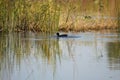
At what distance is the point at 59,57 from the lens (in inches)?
383

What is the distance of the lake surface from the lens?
7.78m

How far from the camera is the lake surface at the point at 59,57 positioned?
Result: 7781mm

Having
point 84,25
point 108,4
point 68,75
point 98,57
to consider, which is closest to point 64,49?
point 98,57

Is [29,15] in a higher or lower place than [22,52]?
higher

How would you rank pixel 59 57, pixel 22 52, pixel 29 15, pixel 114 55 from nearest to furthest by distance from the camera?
pixel 59 57
pixel 114 55
pixel 22 52
pixel 29 15

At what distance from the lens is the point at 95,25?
16.2m

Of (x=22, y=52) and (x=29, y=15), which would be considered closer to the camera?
(x=22, y=52)

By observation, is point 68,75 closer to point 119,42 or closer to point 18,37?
point 119,42

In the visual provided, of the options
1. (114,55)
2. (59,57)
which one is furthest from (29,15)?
(114,55)

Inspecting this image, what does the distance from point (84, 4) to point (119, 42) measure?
9472 mm

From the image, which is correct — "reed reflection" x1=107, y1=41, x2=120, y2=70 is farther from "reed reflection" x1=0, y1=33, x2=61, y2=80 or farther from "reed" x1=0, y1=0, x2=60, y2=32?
"reed" x1=0, y1=0, x2=60, y2=32

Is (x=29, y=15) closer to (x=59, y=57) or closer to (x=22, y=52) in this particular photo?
(x=22, y=52)

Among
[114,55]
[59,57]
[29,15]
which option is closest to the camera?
[59,57]

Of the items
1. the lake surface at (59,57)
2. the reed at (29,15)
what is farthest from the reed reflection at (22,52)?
the reed at (29,15)
